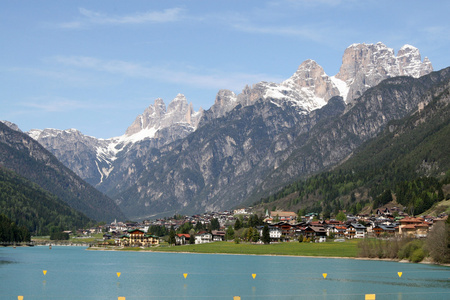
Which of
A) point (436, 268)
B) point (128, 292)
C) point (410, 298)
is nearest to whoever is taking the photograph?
point (410, 298)

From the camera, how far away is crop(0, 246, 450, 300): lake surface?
3620 inches

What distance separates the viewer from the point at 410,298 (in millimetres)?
88312

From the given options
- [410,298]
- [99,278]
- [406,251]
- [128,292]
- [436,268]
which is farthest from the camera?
[406,251]

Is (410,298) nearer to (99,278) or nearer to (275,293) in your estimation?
(275,293)

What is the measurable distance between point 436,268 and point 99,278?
64826mm

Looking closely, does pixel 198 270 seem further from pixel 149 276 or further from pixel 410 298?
pixel 410 298

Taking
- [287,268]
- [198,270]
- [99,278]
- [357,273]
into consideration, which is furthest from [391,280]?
[99,278]

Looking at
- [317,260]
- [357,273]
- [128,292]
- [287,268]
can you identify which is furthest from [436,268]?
[128,292]

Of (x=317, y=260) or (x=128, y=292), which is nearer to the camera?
(x=128, y=292)

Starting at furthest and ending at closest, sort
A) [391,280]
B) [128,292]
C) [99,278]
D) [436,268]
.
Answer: [436,268], [99,278], [391,280], [128,292]

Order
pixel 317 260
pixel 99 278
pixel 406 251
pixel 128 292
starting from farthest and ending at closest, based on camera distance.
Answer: pixel 317 260 → pixel 406 251 → pixel 99 278 → pixel 128 292

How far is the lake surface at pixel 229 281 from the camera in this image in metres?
→ 91.9

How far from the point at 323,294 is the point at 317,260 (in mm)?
70314

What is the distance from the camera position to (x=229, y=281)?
109 meters
